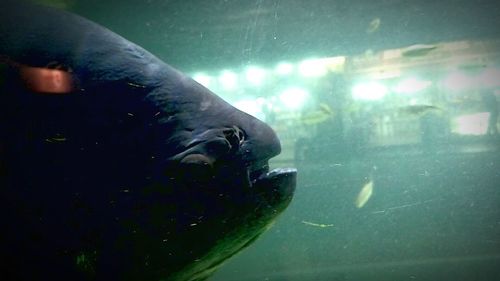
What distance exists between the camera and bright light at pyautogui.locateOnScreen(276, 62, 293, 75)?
15.8 m

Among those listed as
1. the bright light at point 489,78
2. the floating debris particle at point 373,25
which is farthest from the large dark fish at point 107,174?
the bright light at point 489,78

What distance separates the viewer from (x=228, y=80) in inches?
653

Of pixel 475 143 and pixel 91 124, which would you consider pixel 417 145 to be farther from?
pixel 91 124

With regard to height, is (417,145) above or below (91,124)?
below

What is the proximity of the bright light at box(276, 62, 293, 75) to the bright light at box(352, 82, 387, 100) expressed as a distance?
3.65m

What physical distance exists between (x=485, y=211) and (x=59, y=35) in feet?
84.5

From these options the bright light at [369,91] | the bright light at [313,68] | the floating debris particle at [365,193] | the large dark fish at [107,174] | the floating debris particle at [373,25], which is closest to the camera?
the large dark fish at [107,174]

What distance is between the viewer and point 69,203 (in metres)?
1.42

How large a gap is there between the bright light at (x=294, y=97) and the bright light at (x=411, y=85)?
17.7 feet

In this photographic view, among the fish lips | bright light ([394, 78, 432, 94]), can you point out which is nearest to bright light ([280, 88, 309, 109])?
bright light ([394, 78, 432, 94])

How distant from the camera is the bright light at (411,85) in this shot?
65.8 ft

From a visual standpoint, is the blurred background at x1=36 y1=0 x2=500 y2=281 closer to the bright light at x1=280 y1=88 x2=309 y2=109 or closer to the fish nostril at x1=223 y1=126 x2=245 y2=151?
the bright light at x1=280 y1=88 x2=309 y2=109

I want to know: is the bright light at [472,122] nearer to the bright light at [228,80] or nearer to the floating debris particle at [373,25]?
the floating debris particle at [373,25]

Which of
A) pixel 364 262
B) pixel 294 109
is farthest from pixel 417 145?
pixel 364 262
